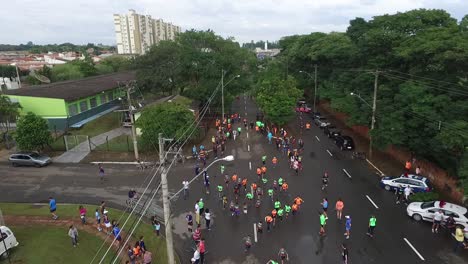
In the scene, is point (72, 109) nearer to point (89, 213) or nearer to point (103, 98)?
point (103, 98)

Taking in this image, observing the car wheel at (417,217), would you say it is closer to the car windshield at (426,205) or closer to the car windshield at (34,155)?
the car windshield at (426,205)

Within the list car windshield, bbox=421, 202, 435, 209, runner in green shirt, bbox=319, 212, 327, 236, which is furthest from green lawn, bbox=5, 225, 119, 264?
car windshield, bbox=421, 202, 435, 209

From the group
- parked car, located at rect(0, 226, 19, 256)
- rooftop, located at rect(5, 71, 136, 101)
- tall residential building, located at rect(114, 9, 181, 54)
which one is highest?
tall residential building, located at rect(114, 9, 181, 54)

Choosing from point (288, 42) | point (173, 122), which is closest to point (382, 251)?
point (173, 122)

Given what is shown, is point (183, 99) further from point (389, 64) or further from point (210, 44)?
point (389, 64)

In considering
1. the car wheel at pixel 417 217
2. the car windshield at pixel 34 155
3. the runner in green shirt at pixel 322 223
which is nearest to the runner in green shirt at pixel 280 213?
the runner in green shirt at pixel 322 223

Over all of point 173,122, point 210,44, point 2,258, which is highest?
point 210,44

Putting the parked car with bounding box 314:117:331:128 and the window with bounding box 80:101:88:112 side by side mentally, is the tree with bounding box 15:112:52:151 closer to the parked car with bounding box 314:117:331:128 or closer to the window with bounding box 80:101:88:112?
the window with bounding box 80:101:88:112
